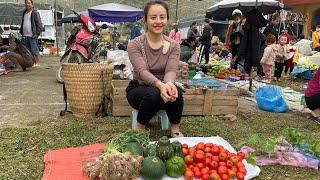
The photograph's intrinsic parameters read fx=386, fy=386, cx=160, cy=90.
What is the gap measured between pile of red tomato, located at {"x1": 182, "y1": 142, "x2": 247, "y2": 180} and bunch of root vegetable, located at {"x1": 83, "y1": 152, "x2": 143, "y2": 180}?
411 millimetres

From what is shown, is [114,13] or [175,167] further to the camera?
[114,13]

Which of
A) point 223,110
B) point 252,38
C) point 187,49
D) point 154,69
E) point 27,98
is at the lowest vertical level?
point 27,98

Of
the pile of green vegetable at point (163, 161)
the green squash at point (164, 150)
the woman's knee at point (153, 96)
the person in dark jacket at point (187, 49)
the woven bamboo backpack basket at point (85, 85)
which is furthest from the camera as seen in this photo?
the person in dark jacket at point (187, 49)

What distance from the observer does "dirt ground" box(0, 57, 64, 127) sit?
5.04 meters

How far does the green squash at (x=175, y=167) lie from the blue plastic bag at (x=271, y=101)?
127 inches

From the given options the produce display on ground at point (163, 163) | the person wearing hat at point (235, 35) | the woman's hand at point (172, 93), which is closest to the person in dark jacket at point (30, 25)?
the person wearing hat at point (235, 35)

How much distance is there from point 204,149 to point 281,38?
22.9 ft

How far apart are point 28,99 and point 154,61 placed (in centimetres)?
306

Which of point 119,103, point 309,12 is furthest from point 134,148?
point 309,12

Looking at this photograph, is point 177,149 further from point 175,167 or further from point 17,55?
point 17,55

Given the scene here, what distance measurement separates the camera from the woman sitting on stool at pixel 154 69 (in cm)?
370

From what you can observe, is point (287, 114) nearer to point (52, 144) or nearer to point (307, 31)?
point (52, 144)

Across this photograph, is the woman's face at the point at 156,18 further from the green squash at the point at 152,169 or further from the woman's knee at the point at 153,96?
A: the green squash at the point at 152,169

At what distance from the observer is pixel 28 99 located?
6176 millimetres
